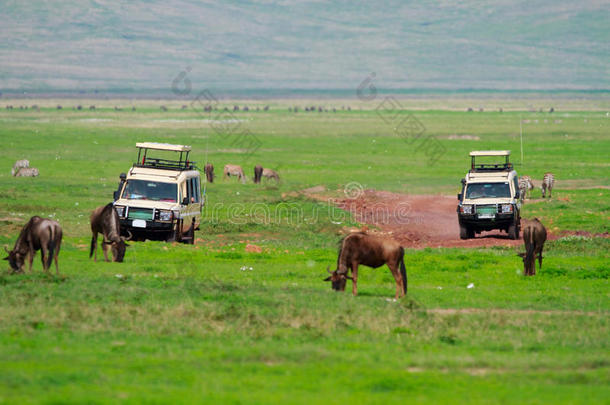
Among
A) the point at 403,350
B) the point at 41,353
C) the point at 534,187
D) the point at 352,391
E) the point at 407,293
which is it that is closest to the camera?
the point at 352,391

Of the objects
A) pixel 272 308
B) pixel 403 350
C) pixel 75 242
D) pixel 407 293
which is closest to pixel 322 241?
pixel 75 242

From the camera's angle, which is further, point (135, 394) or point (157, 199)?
point (157, 199)

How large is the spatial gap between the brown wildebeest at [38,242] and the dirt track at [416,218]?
14806 mm

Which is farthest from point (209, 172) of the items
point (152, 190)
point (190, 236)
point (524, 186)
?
point (152, 190)

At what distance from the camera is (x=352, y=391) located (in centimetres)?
1153

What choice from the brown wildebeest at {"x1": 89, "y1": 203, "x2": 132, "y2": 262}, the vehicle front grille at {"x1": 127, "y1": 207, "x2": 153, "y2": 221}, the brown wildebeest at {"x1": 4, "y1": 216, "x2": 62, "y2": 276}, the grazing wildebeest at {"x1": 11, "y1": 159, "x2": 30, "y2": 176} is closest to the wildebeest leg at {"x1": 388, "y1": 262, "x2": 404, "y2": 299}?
the brown wildebeest at {"x1": 4, "y1": 216, "x2": 62, "y2": 276}

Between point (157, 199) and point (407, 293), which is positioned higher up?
point (157, 199)

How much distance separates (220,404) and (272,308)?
20.9 feet

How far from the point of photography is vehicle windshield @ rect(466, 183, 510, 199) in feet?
105

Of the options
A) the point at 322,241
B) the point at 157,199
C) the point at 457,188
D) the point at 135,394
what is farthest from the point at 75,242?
the point at 457,188

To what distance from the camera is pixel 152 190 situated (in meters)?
27.4

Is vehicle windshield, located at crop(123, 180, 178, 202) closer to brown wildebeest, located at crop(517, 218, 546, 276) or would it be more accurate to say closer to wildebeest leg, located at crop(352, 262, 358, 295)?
wildebeest leg, located at crop(352, 262, 358, 295)

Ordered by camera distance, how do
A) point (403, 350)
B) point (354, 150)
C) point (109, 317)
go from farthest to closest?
1. point (354, 150)
2. point (109, 317)
3. point (403, 350)

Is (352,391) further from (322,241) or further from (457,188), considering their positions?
(457,188)
